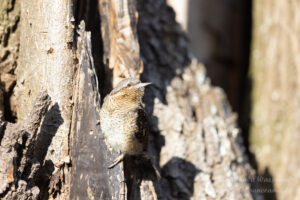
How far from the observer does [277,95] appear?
17.9ft

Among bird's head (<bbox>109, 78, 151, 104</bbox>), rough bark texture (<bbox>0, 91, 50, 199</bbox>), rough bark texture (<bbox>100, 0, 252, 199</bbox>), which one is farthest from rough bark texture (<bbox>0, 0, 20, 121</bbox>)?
bird's head (<bbox>109, 78, 151, 104</bbox>)

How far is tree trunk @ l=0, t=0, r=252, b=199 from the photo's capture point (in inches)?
116

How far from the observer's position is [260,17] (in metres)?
5.74

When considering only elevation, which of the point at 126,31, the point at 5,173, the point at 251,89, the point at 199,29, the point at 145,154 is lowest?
the point at 5,173

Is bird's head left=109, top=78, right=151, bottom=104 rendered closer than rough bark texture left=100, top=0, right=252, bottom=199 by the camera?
Yes

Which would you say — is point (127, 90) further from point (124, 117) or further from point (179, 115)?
point (179, 115)

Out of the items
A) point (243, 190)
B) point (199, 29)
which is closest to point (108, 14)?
point (243, 190)

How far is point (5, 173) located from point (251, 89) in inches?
148

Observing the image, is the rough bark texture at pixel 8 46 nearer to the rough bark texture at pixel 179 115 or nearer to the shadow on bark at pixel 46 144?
the shadow on bark at pixel 46 144

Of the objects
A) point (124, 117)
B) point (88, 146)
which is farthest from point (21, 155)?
point (124, 117)

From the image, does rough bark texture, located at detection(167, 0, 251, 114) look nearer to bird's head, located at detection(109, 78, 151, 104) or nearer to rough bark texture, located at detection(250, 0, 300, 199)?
rough bark texture, located at detection(250, 0, 300, 199)

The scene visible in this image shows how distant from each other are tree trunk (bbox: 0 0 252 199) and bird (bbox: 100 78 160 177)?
0.06 m

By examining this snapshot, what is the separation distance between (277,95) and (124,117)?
2858 mm

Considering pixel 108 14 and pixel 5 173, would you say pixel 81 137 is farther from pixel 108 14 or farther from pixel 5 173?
pixel 108 14
